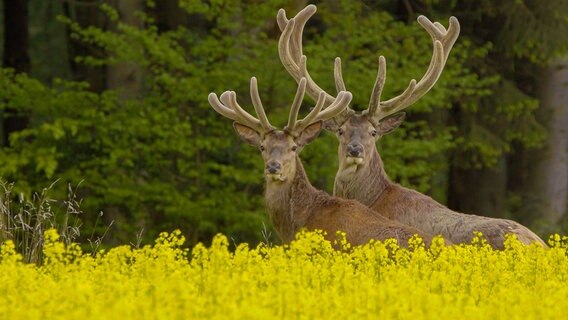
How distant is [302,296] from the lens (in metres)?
7.49

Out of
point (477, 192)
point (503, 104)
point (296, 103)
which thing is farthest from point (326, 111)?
point (477, 192)

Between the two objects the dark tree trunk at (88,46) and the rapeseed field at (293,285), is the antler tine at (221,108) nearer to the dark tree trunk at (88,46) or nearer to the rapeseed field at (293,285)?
the rapeseed field at (293,285)

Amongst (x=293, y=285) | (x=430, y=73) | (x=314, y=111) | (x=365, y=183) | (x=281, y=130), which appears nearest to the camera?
(x=293, y=285)

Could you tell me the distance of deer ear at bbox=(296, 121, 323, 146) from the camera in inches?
500

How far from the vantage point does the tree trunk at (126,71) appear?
21641mm

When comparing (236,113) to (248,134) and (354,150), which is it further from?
(354,150)

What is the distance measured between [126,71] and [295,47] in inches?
298

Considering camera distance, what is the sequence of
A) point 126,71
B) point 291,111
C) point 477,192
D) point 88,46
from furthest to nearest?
1. point 477,192
2. point 88,46
3. point 126,71
4. point 291,111

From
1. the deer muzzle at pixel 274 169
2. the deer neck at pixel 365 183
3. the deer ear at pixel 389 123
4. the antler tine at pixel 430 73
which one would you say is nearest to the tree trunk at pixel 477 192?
the antler tine at pixel 430 73

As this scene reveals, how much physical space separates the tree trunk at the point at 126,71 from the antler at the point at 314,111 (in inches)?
339

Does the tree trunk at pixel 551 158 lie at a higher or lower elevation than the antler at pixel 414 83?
lower

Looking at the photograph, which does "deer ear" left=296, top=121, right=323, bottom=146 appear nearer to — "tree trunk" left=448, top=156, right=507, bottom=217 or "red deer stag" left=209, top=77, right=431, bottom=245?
"red deer stag" left=209, top=77, right=431, bottom=245

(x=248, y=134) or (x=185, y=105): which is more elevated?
(x=248, y=134)

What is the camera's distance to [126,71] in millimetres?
21859
